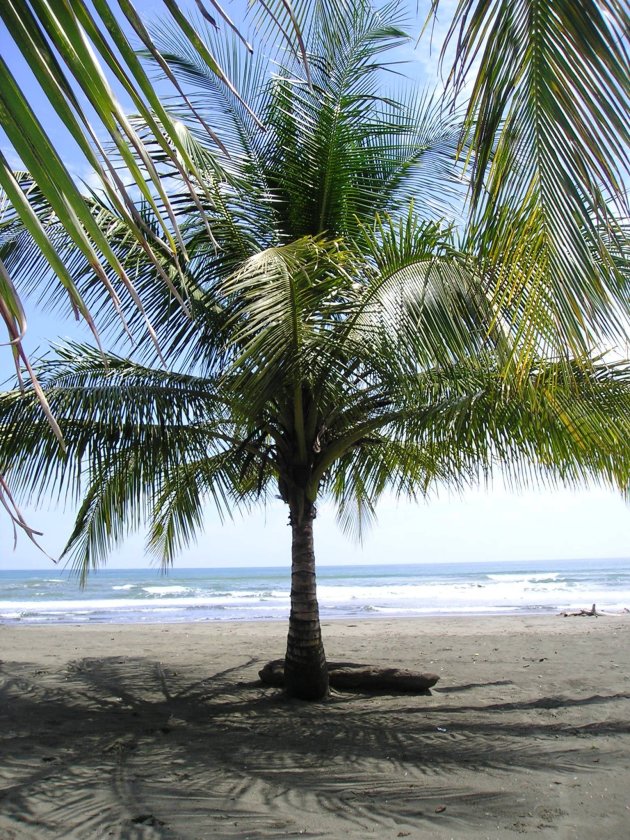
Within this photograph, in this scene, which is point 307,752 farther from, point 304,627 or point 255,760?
point 304,627

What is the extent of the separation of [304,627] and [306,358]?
105 inches

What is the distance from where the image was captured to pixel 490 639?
38.6 ft

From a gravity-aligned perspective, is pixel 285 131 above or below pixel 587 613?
above

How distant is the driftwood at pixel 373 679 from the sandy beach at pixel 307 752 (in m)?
0.16

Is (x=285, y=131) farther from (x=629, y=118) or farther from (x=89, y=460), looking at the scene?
(x=629, y=118)

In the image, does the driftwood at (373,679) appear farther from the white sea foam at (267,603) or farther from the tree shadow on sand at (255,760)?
the white sea foam at (267,603)

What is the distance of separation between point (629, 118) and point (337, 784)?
4.06 metres

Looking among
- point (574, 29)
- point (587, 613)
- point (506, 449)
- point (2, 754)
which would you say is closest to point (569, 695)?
point (506, 449)

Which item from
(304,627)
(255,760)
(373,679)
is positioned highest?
(304,627)

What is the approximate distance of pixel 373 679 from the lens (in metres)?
7.25

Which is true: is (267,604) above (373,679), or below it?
below

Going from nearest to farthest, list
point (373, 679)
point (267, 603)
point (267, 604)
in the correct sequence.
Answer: point (373, 679) → point (267, 604) → point (267, 603)

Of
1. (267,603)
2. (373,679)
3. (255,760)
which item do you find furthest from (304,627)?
(267,603)

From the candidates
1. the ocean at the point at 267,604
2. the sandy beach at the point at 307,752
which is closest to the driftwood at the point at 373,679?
the sandy beach at the point at 307,752
